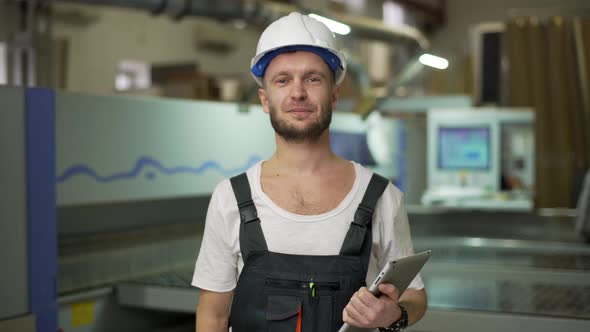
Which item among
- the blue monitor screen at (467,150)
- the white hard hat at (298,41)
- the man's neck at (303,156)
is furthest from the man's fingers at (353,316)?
the blue monitor screen at (467,150)

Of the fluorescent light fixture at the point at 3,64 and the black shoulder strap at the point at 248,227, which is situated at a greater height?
the fluorescent light fixture at the point at 3,64

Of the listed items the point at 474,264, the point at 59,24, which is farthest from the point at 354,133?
the point at 59,24

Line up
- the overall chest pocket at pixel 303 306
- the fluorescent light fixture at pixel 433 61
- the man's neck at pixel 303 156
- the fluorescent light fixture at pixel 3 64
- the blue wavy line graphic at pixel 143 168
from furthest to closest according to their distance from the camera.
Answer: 1. the fluorescent light fixture at pixel 3 64
2. the fluorescent light fixture at pixel 433 61
3. the blue wavy line graphic at pixel 143 168
4. the man's neck at pixel 303 156
5. the overall chest pocket at pixel 303 306

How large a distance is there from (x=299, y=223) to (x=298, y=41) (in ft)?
1.12

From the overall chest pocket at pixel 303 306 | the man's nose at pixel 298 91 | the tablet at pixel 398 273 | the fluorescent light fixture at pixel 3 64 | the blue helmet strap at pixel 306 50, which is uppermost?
the fluorescent light fixture at pixel 3 64

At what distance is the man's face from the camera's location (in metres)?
1.26

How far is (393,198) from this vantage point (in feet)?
4.28

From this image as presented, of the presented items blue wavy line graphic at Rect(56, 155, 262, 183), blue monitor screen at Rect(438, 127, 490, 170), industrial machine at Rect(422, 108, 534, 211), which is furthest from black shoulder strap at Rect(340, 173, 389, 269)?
blue monitor screen at Rect(438, 127, 490, 170)

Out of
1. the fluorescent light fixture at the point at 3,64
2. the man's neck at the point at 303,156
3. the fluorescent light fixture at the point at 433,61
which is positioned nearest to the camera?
the man's neck at the point at 303,156

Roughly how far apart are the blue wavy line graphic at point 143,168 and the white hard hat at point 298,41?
3.79ft

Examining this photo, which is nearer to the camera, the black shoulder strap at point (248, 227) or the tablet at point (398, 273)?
the tablet at point (398, 273)

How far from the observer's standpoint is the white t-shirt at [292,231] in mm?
1246

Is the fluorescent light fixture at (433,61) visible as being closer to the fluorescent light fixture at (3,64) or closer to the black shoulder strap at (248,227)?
the black shoulder strap at (248,227)

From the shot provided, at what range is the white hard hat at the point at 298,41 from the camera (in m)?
1.27
